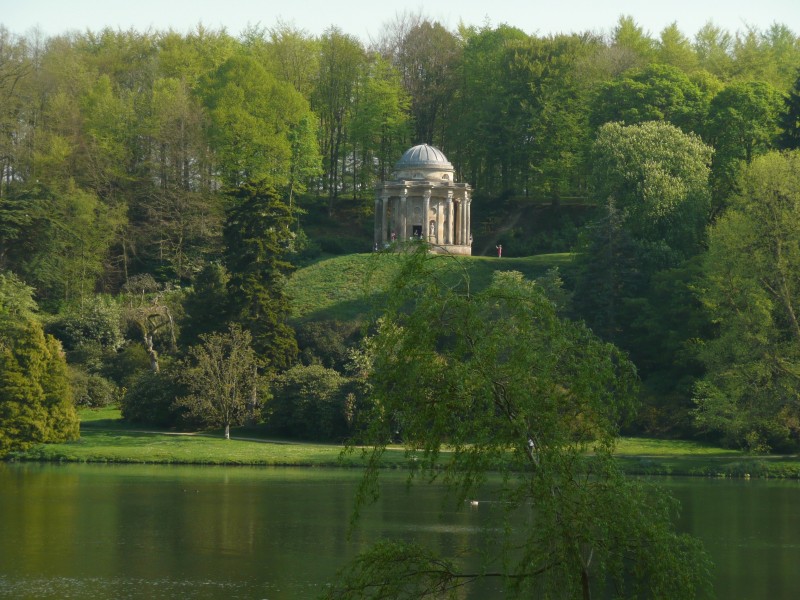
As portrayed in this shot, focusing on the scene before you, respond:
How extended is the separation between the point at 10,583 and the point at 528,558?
15343mm

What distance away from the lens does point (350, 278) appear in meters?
75.1

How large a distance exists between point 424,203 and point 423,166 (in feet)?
8.36

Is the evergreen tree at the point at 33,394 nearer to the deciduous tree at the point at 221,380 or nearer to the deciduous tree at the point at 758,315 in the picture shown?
the deciduous tree at the point at 221,380

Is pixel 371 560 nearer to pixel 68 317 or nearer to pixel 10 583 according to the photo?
pixel 10 583

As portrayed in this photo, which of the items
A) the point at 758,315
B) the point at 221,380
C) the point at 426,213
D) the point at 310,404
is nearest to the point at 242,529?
the point at 310,404

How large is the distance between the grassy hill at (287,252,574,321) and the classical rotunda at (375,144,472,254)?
3.14 metres

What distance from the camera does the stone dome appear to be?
82062mm

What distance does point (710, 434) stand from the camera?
57.4 m

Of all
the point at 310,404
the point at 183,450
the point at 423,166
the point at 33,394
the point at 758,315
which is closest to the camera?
the point at 758,315

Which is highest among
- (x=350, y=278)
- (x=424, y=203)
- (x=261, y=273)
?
(x=424, y=203)

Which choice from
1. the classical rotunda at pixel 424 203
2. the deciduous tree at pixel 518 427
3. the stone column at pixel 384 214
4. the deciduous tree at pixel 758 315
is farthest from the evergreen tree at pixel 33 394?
the deciduous tree at pixel 518 427

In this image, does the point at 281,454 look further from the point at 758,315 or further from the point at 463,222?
the point at 463,222

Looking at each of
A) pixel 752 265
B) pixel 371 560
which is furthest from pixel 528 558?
pixel 752 265

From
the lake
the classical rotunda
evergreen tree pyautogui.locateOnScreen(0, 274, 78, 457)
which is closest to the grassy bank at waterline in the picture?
evergreen tree pyautogui.locateOnScreen(0, 274, 78, 457)
